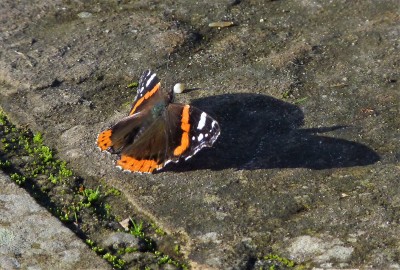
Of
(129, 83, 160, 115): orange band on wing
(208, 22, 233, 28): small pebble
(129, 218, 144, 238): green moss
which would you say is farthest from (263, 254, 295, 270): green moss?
(208, 22, 233, 28): small pebble

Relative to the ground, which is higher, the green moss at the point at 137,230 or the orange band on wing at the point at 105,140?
the orange band on wing at the point at 105,140

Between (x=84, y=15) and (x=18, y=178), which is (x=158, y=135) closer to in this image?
(x=18, y=178)

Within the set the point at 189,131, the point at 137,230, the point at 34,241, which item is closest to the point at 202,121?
the point at 189,131

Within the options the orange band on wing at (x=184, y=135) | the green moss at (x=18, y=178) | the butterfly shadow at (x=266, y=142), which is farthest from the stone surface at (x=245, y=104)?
the green moss at (x=18, y=178)

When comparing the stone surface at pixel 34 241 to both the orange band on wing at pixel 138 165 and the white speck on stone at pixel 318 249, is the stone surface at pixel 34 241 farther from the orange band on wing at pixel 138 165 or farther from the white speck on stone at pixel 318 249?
the white speck on stone at pixel 318 249

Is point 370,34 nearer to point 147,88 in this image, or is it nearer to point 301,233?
point 147,88

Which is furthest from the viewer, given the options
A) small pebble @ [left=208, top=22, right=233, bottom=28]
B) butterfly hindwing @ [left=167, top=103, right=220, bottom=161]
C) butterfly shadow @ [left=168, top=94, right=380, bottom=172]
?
small pebble @ [left=208, top=22, right=233, bottom=28]

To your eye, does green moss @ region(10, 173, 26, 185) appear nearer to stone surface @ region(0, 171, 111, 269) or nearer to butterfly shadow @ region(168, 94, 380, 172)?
stone surface @ region(0, 171, 111, 269)
